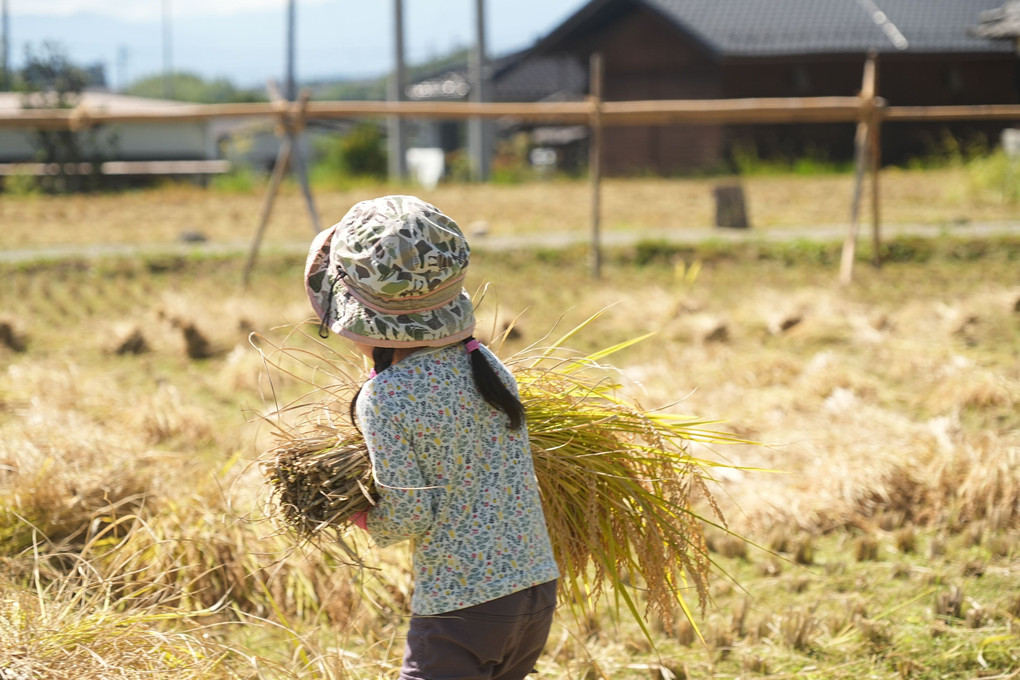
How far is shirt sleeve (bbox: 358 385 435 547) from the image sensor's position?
77.0 inches

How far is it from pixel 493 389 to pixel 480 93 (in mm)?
19697

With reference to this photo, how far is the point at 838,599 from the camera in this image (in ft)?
10.9

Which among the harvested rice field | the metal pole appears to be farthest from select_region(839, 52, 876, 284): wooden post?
the metal pole

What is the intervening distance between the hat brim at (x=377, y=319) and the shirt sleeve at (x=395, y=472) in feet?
0.40

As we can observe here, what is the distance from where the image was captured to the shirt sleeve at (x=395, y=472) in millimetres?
1957

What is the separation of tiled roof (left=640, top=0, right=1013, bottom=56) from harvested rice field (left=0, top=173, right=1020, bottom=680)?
572 inches

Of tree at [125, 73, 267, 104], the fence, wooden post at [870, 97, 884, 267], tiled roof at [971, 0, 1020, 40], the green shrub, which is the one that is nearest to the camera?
the fence

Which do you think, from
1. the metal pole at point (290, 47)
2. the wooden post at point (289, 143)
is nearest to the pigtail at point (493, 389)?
the wooden post at point (289, 143)

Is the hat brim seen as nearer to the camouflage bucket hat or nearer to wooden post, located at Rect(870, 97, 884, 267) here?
the camouflage bucket hat

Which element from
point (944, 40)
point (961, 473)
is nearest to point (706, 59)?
point (944, 40)

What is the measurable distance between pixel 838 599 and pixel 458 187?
55.6ft

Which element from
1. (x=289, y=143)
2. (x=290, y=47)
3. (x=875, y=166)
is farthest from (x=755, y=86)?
(x=289, y=143)

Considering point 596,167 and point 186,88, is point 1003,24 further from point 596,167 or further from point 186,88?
point 186,88

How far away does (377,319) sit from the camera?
1.99m
